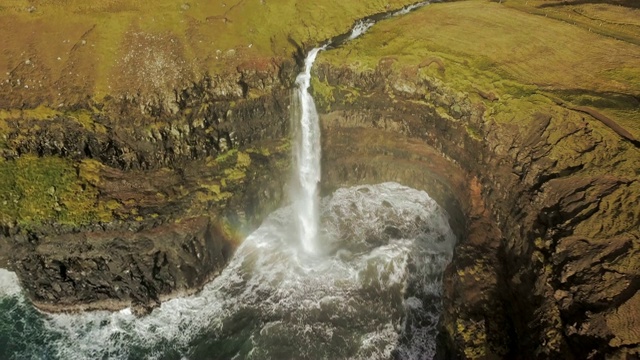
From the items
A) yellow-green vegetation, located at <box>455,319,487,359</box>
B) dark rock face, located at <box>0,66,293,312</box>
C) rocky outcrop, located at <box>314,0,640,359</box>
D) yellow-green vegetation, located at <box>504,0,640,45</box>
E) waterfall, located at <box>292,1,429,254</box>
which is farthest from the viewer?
waterfall, located at <box>292,1,429,254</box>

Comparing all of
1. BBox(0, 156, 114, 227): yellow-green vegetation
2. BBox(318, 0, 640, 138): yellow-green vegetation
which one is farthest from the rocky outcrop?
BBox(0, 156, 114, 227): yellow-green vegetation

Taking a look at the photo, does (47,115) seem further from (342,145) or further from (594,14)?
(594,14)

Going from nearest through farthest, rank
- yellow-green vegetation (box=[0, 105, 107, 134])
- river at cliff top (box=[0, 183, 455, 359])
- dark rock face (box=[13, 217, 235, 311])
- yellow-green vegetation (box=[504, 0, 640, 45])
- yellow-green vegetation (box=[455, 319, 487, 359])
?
yellow-green vegetation (box=[455, 319, 487, 359]), river at cliff top (box=[0, 183, 455, 359]), dark rock face (box=[13, 217, 235, 311]), yellow-green vegetation (box=[0, 105, 107, 134]), yellow-green vegetation (box=[504, 0, 640, 45])

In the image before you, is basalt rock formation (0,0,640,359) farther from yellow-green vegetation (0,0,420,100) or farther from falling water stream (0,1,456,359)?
falling water stream (0,1,456,359)

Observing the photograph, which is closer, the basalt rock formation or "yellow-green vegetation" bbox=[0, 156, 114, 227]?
the basalt rock formation

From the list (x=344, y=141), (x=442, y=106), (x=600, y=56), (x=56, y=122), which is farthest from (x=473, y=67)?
(x=56, y=122)

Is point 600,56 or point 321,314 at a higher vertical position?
point 600,56

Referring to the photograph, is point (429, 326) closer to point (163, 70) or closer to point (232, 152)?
point (232, 152)

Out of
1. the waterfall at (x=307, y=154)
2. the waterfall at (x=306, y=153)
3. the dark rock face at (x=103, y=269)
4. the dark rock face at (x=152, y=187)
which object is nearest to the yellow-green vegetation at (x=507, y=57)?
the waterfall at (x=306, y=153)
